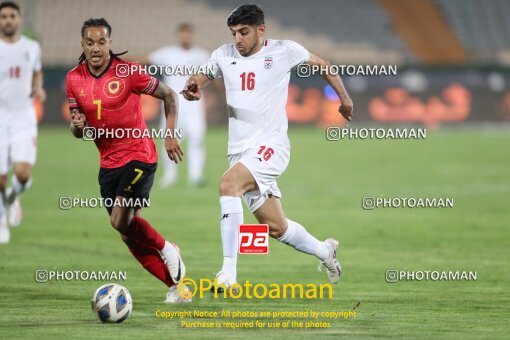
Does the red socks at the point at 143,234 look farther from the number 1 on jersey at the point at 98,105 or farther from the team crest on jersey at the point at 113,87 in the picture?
the team crest on jersey at the point at 113,87

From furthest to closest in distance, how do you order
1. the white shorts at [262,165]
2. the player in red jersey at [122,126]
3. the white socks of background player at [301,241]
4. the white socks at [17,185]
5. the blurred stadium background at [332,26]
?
the blurred stadium background at [332,26] → the white socks at [17,185] → the white socks of background player at [301,241] → the white shorts at [262,165] → the player in red jersey at [122,126]

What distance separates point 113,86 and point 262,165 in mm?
1315

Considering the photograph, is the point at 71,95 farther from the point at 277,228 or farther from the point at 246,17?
the point at 277,228

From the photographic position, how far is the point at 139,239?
8211mm

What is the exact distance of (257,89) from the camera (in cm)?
828

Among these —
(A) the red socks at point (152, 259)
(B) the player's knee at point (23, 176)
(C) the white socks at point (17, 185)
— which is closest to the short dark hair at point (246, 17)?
(A) the red socks at point (152, 259)

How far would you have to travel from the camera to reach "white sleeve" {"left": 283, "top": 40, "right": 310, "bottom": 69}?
27.6ft

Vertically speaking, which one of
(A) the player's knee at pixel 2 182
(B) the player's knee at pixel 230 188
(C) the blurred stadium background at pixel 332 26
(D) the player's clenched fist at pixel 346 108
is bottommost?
(B) the player's knee at pixel 230 188

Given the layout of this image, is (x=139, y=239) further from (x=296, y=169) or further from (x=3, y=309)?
(x=296, y=169)

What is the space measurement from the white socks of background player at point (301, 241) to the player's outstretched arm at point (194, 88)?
4.26 feet

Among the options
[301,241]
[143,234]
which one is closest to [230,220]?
[143,234]

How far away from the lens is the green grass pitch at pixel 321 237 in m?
7.35

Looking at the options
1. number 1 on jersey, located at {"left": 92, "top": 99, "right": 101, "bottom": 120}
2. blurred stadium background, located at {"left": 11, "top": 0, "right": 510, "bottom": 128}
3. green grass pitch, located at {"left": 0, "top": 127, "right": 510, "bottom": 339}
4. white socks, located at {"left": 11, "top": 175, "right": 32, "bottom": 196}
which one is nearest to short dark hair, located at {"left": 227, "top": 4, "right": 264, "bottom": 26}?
number 1 on jersey, located at {"left": 92, "top": 99, "right": 101, "bottom": 120}

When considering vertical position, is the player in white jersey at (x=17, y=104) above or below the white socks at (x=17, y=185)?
above
